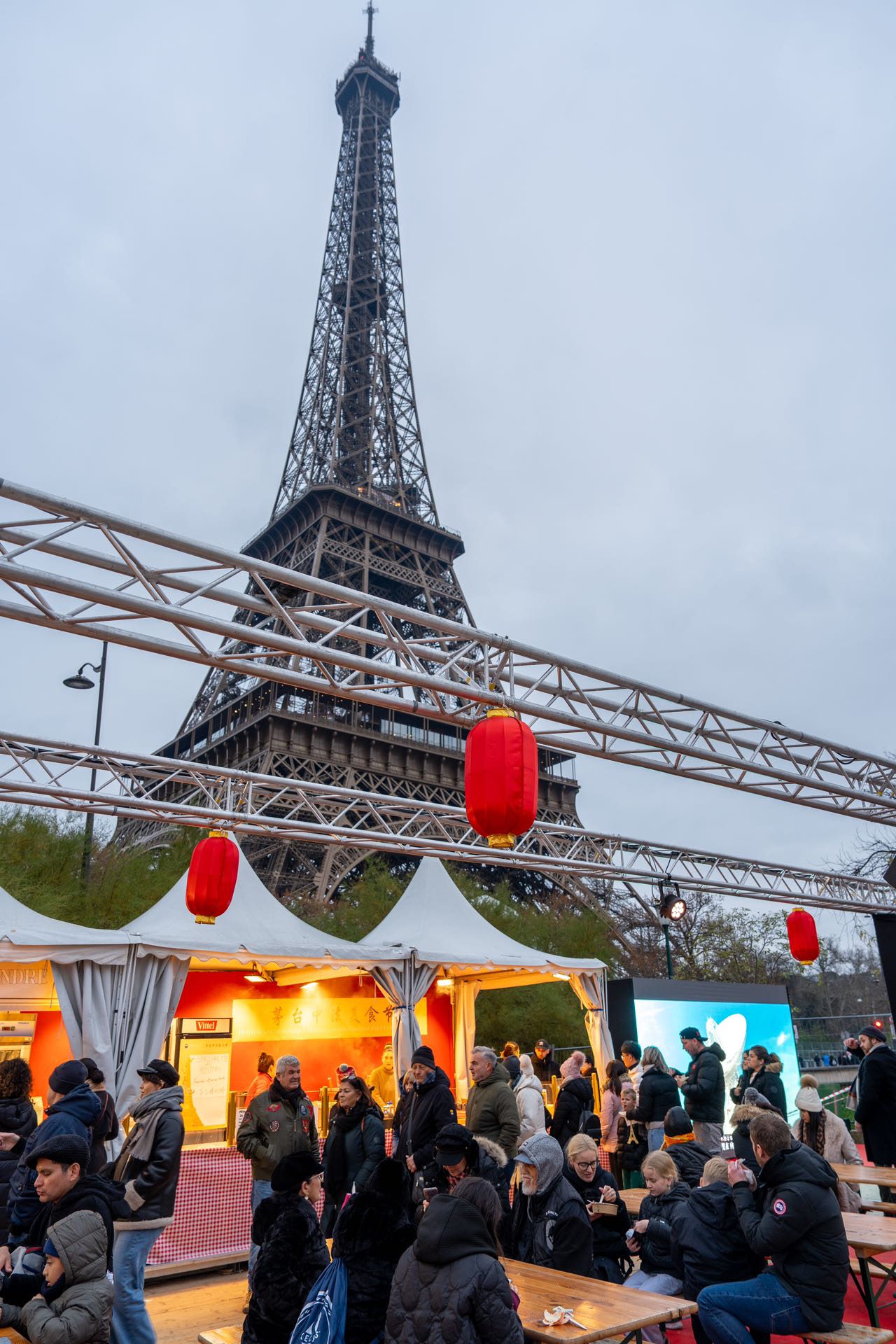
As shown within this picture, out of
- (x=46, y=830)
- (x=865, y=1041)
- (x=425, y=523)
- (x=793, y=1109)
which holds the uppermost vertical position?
(x=425, y=523)

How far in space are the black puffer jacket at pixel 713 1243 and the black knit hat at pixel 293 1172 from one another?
1785mm

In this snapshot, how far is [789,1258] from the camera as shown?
358cm

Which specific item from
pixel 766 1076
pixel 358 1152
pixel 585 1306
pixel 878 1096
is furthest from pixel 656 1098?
pixel 585 1306

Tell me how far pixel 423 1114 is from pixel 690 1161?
4.72ft

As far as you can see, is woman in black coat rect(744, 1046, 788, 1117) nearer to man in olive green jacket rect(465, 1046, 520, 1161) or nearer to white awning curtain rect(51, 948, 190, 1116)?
man in olive green jacket rect(465, 1046, 520, 1161)

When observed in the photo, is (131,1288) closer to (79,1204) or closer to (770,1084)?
(79,1204)

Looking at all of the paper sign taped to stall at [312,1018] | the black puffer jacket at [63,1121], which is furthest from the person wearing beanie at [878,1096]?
the paper sign taped to stall at [312,1018]

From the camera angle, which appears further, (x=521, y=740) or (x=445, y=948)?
(x=445, y=948)

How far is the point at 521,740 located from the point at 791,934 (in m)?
9.61

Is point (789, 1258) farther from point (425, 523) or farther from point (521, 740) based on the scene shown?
point (425, 523)

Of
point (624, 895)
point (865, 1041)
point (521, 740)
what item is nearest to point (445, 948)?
point (865, 1041)

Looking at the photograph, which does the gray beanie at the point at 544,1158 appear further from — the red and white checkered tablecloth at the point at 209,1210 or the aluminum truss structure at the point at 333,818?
the aluminum truss structure at the point at 333,818

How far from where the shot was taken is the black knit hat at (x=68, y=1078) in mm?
4090

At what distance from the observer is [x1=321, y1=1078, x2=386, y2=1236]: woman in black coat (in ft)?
15.2
